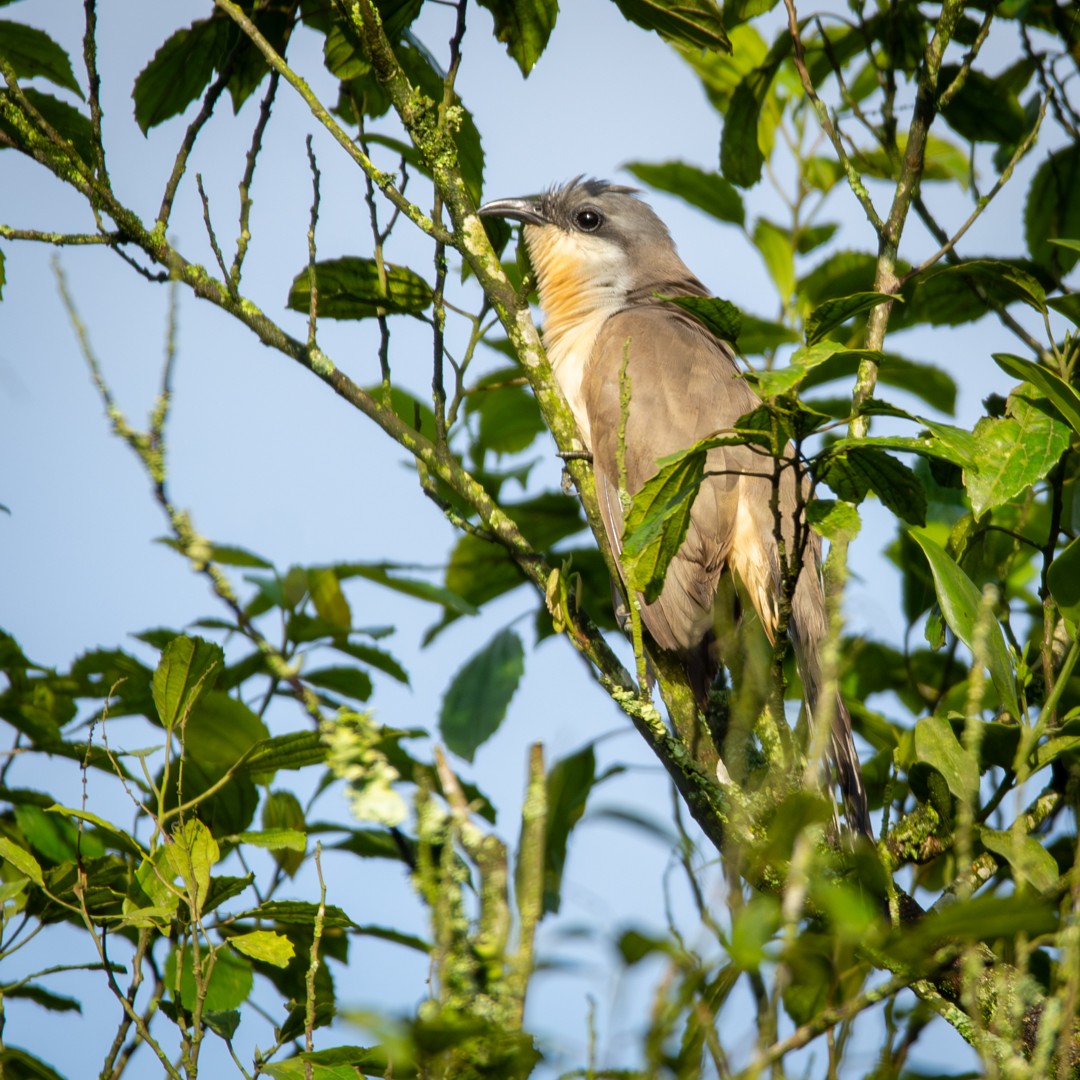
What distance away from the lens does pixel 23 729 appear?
8.60 ft

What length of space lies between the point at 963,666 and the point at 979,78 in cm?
163

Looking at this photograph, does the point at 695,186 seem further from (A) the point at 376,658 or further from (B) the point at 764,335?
(A) the point at 376,658

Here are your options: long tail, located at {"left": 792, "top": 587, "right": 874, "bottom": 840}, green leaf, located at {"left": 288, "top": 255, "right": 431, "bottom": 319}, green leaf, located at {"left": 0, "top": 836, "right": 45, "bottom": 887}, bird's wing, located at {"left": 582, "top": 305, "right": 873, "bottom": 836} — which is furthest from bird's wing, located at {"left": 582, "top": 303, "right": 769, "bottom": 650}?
green leaf, located at {"left": 0, "top": 836, "right": 45, "bottom": 887}

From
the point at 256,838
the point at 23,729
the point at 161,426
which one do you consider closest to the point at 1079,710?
the point at 256,838

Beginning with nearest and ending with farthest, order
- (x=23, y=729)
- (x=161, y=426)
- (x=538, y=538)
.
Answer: (x=161, y=426), (x=23, y=729), (x=538, y=538)

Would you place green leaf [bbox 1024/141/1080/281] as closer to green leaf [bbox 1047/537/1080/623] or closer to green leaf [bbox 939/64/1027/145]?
green leaf [bbox 939/64/1027/145]

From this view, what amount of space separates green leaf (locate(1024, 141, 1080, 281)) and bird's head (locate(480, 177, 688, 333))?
1329 millimetres

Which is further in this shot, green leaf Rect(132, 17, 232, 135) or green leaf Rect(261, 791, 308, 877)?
green leaf Rect(261, 791, 308, 877)

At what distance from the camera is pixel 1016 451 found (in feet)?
6.76

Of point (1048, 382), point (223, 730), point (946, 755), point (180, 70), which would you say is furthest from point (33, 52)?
point (946, 755)

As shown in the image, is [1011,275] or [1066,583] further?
[1011,275]

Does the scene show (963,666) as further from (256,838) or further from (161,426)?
(161,426)

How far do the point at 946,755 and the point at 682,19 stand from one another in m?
1.59

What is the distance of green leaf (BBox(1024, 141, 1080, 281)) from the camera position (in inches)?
131
